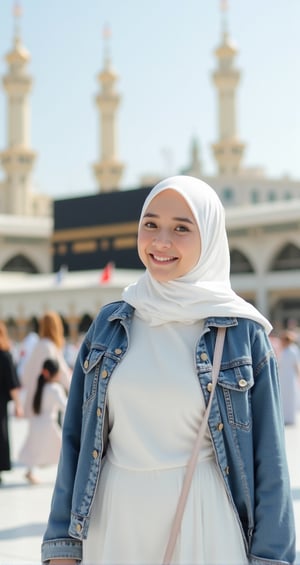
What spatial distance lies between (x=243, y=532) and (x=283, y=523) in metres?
0.09

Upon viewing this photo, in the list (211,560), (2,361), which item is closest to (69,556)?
(211,560)

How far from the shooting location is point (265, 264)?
118ft

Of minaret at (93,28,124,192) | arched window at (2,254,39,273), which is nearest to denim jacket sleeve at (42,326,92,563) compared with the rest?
arched window at (2,254,39,273)

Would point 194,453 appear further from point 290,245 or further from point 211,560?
point 290,245

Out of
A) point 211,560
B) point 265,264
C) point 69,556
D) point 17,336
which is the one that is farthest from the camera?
point 265,264

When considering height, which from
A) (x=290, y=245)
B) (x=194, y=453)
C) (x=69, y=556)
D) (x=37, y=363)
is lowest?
(x=290, y=245)

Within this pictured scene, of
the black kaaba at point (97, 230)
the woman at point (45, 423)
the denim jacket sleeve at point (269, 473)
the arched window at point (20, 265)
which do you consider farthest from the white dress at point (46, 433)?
the arched window at point (20, 265)

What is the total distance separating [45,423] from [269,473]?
457 centimetres

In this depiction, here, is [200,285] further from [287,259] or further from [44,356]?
[287,259]

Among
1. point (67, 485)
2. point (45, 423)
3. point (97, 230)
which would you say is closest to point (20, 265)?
point (97, 230)

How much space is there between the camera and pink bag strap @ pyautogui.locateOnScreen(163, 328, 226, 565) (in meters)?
1.55

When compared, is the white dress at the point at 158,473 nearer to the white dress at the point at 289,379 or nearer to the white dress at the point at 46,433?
the white dress at the point at 46,433

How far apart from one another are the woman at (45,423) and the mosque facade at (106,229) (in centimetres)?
2093

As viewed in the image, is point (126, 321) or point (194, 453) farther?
point (126, 321)
